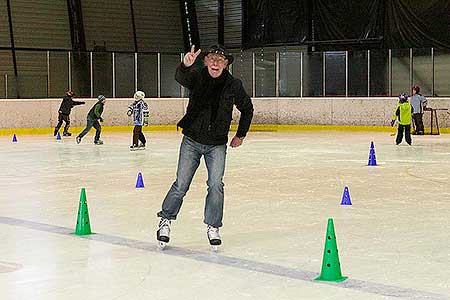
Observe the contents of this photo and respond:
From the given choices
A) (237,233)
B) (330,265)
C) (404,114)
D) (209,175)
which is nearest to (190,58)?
(209,175)

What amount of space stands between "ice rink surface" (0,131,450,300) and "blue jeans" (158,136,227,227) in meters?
0.31

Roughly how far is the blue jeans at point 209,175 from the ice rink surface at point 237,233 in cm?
31

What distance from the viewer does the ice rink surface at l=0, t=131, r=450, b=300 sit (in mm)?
5141

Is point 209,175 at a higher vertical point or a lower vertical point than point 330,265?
higher

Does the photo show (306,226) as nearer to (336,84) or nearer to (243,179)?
(243,179)

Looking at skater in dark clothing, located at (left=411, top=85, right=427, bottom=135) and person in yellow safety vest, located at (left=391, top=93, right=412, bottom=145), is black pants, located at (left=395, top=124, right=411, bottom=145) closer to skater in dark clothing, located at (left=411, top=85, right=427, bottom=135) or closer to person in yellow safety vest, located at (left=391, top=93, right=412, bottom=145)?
person in yellow safety vest, located at (left=391, top=93, right=412, bottom=145)

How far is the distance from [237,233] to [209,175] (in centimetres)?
117

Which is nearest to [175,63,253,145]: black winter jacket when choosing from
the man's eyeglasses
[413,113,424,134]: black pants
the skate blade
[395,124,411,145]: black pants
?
the man's eyeglasses

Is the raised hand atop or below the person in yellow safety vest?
atop

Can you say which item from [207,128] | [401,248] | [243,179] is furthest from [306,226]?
[243,179]

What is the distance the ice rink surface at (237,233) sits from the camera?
5.14 m

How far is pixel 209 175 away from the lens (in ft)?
20.2

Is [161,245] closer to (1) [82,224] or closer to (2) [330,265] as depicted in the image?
(1) [82,224]

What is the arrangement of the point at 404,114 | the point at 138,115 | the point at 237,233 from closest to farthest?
1. the point at 237,233
2. the point at 138,115
3. the point at 404,114
